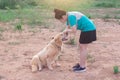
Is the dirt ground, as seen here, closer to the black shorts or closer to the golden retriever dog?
the golden retriever dog

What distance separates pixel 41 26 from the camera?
12711 millimetres

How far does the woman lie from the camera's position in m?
7.00

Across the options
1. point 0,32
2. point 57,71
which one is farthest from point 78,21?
point 0,32

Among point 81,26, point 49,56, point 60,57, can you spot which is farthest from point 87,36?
point 60,57

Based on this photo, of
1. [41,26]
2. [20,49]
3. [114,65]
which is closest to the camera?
[114,65]

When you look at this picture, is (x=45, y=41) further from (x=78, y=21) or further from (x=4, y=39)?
(x=78, y=21)

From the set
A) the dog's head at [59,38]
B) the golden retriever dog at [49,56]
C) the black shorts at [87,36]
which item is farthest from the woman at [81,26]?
the golden retriever dog at [49,56]

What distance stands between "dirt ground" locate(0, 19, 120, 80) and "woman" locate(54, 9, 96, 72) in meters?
0.37

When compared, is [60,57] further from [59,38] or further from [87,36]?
[87,36]

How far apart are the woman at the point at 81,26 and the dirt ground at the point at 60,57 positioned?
1.20 feet

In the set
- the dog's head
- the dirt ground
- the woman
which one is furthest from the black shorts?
the dirt ground

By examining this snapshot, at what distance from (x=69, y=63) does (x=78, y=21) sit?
4.12ft

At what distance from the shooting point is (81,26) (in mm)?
7281

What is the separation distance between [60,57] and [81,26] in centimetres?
152
